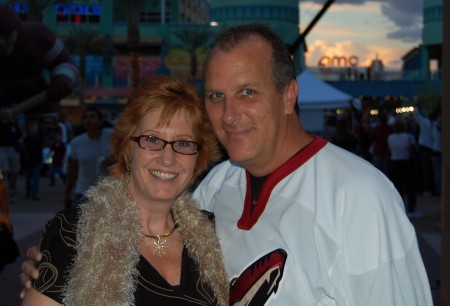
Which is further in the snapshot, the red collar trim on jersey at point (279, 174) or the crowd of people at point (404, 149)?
the crowd of people at point (404, 149)

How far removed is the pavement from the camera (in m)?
8.22

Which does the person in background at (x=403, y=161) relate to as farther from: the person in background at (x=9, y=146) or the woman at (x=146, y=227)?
the woman at (x=146, y=227)

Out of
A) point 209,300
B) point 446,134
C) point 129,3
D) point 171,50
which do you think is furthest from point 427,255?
point 171,50

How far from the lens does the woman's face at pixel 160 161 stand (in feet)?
10.2

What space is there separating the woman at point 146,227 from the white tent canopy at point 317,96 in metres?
14.5

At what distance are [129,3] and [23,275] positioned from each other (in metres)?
38.6

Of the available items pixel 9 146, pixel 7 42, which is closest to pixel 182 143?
pixel 9 146

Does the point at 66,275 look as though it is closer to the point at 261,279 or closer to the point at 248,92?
the point at 261,279

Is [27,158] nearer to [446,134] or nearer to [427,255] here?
[427,255]

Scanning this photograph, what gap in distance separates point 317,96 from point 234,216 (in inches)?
607

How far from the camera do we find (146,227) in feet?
10.6

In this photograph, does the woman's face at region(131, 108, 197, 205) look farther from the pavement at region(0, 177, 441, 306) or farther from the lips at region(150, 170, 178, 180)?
the pavement at region(0, 177, 441, 306)

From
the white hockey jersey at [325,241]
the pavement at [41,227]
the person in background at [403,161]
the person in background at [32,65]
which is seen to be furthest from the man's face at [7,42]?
the white hockey jersey at [325,241]

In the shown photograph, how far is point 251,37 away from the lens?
2920mm
